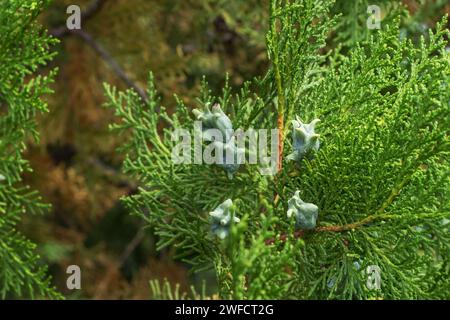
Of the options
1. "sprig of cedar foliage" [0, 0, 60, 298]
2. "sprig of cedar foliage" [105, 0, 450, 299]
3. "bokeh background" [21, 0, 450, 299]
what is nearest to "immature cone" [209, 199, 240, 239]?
"sprig of cedar foliage" [105, 0, 450, 299]

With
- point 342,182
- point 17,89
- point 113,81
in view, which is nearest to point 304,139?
point 342,182

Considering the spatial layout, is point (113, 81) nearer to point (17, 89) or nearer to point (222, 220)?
point (17, 89)

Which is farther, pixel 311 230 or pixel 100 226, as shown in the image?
pixel 100 226

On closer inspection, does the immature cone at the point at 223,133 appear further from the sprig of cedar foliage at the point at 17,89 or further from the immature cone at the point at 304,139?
the sprig of cedar foliage at the point at 17,89
